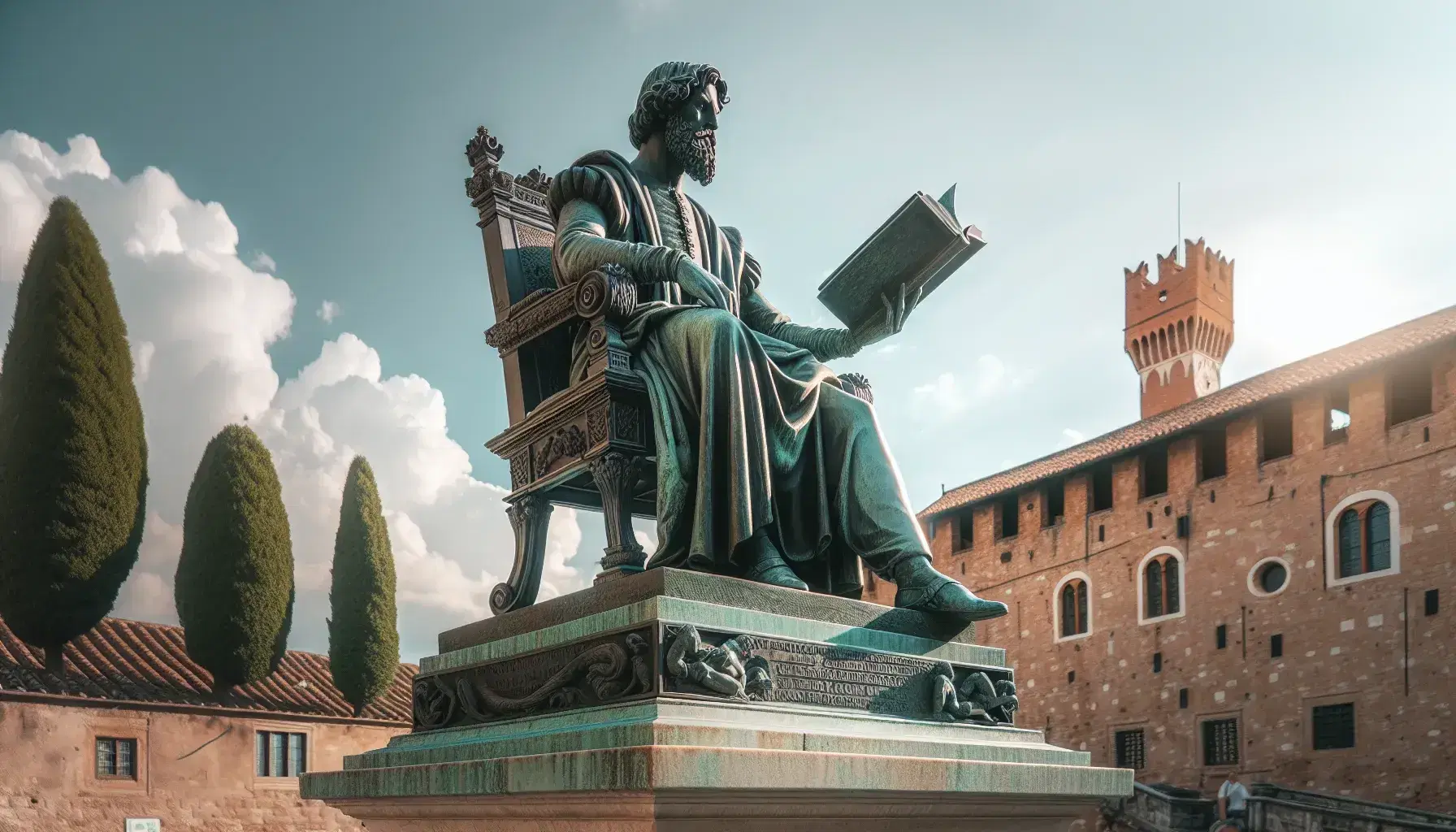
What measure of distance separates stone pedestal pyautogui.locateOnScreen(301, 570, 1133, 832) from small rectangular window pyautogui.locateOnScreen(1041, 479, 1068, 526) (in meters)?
25.6

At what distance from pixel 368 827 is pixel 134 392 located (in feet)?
58.8

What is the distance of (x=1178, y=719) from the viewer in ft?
83.1

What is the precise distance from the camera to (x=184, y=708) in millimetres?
19781

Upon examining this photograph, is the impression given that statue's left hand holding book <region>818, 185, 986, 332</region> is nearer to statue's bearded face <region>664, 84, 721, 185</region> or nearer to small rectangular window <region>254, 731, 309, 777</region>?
statue's bearded face <region>664, 84, 721, 185</region>

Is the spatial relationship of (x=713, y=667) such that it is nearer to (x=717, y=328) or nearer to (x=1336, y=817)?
(x=717, y=328)

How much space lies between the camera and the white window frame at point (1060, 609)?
27.7 meters

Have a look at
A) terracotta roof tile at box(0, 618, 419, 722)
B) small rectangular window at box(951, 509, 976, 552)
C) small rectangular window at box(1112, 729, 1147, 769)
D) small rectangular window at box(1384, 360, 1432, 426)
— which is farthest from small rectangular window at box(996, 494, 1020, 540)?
terracotta roof tile at box(0, 618, 419, 722)

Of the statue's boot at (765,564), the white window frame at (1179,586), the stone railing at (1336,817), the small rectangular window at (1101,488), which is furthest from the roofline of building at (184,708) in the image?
the statue's boot at (765,564)

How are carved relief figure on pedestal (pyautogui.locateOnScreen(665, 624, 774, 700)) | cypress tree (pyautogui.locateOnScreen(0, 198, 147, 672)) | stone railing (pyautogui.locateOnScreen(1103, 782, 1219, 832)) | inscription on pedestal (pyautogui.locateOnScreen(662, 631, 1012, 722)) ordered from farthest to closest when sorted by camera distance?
stone railing (pyautogui.locateOnScreen(1103, 782, 1219, 832)) → cypress tree (pyautogui.locateOnScreen(0, 198, 147, 672)) → inscription on pedestal (pyautogui.locateOnScreen(662, 631, 1012, 722)) → carved relief figure on pedestal (pyautogui.locateOnScreen(665, 624, 774, 700))

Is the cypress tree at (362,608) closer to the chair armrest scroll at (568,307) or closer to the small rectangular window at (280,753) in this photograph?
the small rectangular window at (280,753)

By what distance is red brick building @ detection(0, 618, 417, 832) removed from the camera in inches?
707

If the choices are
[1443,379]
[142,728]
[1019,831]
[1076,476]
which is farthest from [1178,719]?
[1019,831]

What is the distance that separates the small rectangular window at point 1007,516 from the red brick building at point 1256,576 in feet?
0.14

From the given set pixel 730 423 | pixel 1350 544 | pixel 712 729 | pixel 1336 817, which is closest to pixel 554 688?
pixel 712 729
